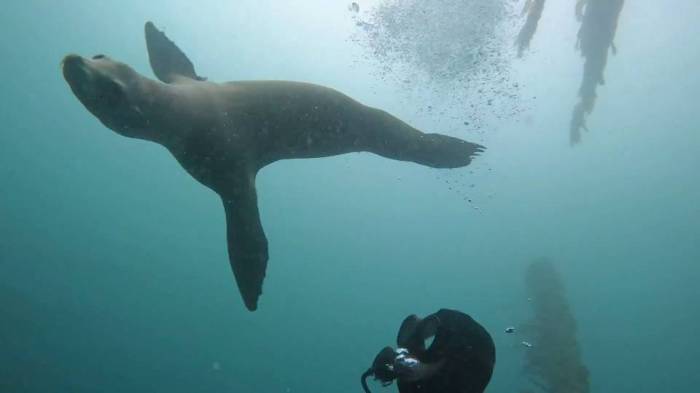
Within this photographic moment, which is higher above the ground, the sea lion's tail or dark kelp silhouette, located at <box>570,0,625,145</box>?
dark kelp silhouette, located at <box>570,0,625,145</box>

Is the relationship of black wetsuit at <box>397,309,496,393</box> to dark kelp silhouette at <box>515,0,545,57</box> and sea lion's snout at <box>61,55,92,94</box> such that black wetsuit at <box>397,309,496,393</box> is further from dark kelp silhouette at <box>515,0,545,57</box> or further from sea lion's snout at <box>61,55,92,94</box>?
dark kelp silhouette at <box>515,0,545,57</box>

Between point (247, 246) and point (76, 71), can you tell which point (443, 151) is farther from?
point (76, 71)

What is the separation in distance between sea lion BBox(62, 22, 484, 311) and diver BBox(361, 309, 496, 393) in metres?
2.29

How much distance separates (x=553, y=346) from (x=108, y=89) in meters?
14.1

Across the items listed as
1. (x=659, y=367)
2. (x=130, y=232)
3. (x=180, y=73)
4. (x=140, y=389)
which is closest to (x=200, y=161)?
(x=180, y=73)

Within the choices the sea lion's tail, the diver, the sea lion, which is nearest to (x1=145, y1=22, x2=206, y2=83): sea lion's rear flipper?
the sea lion

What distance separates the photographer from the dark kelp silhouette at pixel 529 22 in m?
9.92

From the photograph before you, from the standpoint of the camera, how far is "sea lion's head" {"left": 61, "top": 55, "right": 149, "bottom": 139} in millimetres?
2430

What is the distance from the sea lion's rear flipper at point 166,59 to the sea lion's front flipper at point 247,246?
1.30 m

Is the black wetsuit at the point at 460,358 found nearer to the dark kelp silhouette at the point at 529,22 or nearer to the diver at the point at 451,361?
the diver at the point at 451,361

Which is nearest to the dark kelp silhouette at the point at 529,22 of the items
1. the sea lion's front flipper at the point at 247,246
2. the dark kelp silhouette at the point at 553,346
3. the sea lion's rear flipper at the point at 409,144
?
the sea lion's rear flipper at the point at 409,144

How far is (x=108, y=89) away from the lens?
2590mm

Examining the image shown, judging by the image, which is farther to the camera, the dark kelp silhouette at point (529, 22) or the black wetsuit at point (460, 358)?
the dark kelp silhouette at point (529, 22)

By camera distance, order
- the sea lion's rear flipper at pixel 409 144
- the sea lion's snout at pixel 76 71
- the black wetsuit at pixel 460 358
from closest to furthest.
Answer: the black wetsuit at pixel 460 358, the sea lion's snout at pixel 76 71, the sea lion's rear flipper at pixel 409 144
